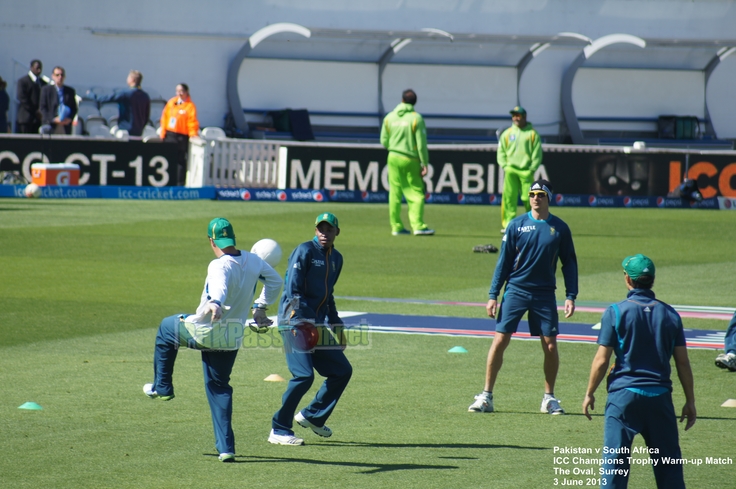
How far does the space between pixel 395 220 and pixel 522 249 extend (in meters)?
12.0

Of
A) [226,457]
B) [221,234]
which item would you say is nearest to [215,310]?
[221,234]

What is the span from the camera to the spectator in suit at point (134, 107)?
28902 mm

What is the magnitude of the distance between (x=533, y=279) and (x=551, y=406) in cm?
103

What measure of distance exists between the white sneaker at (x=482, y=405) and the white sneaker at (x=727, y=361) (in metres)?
3.02

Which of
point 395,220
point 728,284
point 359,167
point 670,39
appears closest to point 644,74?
point 670,39

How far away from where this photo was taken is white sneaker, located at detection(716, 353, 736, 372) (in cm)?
1101

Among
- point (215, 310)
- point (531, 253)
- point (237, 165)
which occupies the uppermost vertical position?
point (237, 165)

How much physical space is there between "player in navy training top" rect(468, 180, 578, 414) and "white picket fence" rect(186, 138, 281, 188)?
62.3ft

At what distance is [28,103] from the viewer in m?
28.0

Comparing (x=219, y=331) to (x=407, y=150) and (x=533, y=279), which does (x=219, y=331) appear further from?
(x=407, y=150)

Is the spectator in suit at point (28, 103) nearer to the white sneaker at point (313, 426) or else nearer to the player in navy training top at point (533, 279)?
the player in navy training top at point (533, 279)

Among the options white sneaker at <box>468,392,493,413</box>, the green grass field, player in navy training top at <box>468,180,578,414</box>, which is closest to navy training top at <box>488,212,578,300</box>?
player in navy training top at <box>468,180,578,414</box>

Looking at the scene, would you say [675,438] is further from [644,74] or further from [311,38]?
[644,74]

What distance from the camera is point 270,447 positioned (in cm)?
801
